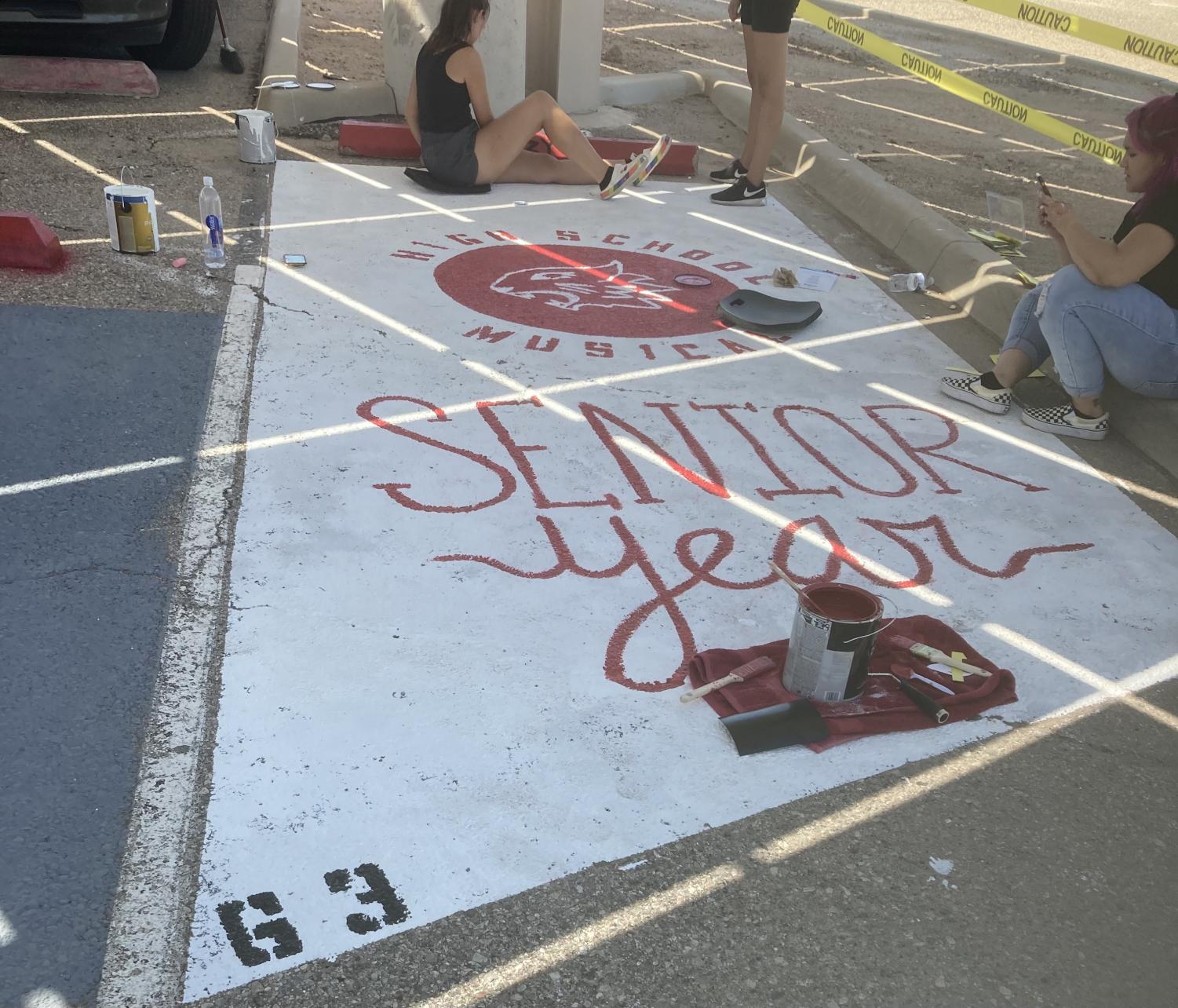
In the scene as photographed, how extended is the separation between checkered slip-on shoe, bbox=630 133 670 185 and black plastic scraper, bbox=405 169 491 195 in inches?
34.6

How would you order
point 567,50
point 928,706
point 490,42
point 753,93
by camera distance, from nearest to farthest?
point 928,706, point 753,93, point 490,42, point 567,50

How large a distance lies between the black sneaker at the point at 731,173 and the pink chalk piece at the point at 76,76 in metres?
3.77

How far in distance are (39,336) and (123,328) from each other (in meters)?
0.30

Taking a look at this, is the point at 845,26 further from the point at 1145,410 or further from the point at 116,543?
the point at 116,543

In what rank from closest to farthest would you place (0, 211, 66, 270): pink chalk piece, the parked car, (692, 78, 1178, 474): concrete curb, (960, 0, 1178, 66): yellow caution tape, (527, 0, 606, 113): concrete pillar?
(692, 78, 1178, 474): concrete curb < (0, 211, 66, 270): pink chalk piece < (960, 0, 1178, 66): yellow caution tape < the parked car < (527, 0, 606, 113): concrete pillar

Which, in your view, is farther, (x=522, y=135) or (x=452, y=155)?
(x=522, y=135)

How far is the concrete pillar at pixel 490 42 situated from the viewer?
24.6ft

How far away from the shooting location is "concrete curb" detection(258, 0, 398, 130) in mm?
7496

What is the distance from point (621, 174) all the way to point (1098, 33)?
8.94 feet

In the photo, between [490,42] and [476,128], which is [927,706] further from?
[490,42]

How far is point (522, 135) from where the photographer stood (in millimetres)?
6812

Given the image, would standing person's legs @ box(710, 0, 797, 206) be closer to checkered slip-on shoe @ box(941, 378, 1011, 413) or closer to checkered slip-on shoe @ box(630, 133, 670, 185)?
checkered slip-on shoe @ box(630, 133, 670, 185)

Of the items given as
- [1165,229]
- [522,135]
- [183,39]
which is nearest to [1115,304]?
[1165,229]

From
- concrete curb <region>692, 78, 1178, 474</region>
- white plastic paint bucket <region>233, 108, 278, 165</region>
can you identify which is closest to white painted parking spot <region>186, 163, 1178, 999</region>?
concrete curb <region>692, 78, 1178, 474</region>
